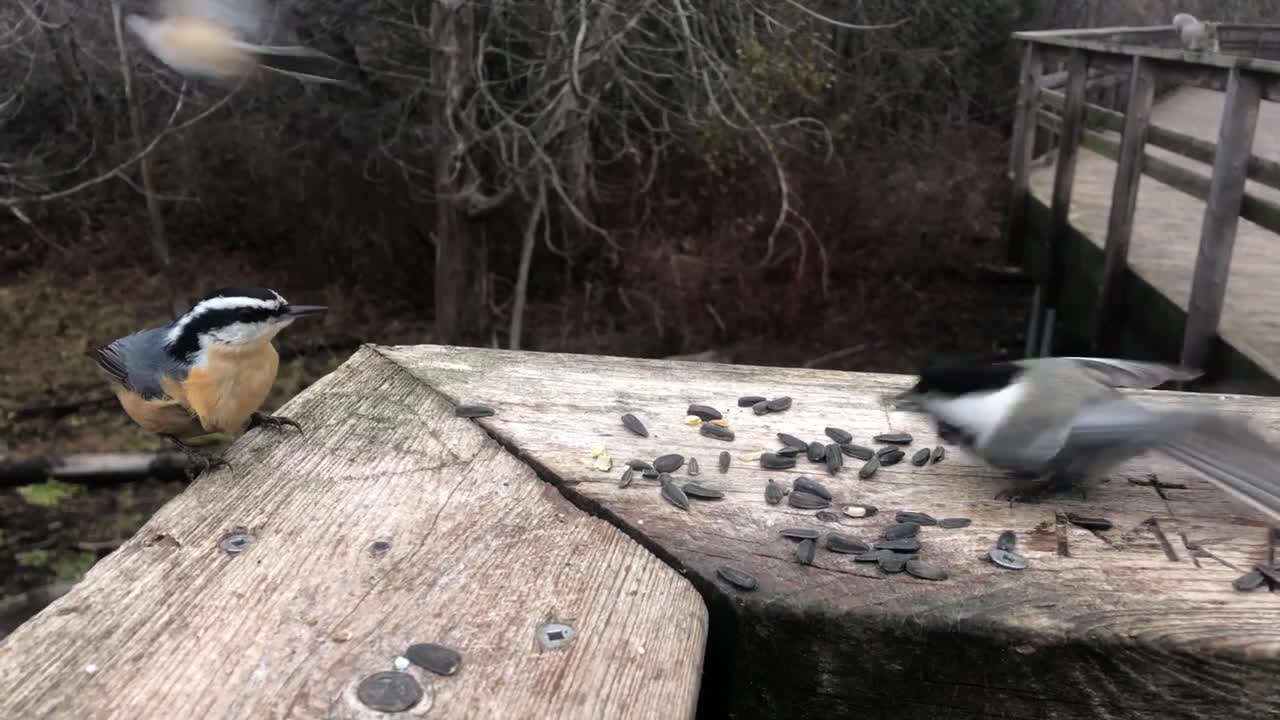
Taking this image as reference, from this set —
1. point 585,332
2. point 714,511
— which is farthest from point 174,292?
point 714,511

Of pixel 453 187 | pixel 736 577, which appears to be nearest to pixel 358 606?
pixel 736 577

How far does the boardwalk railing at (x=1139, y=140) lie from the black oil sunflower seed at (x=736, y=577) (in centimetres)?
370

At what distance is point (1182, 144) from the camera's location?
501 centimetres

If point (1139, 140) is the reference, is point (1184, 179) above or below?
below

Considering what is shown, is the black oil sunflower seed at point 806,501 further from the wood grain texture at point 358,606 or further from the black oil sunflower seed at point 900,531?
the wood grain texture at point 358,606

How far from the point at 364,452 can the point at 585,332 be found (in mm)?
7301

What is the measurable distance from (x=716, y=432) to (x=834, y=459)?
23cm

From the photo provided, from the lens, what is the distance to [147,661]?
1.17m

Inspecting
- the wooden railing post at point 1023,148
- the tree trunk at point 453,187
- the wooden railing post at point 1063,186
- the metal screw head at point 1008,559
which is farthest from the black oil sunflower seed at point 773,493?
the wooden railing post at point 1023,148

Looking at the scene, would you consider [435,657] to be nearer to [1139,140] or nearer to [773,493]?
[773,493]

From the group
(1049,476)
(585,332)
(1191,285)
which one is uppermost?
(1049,476)

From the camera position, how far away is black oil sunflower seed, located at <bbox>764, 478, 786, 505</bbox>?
163 cm

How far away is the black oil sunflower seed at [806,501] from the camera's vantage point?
161cm

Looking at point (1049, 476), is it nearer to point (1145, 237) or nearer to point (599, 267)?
point (1145, 237)
